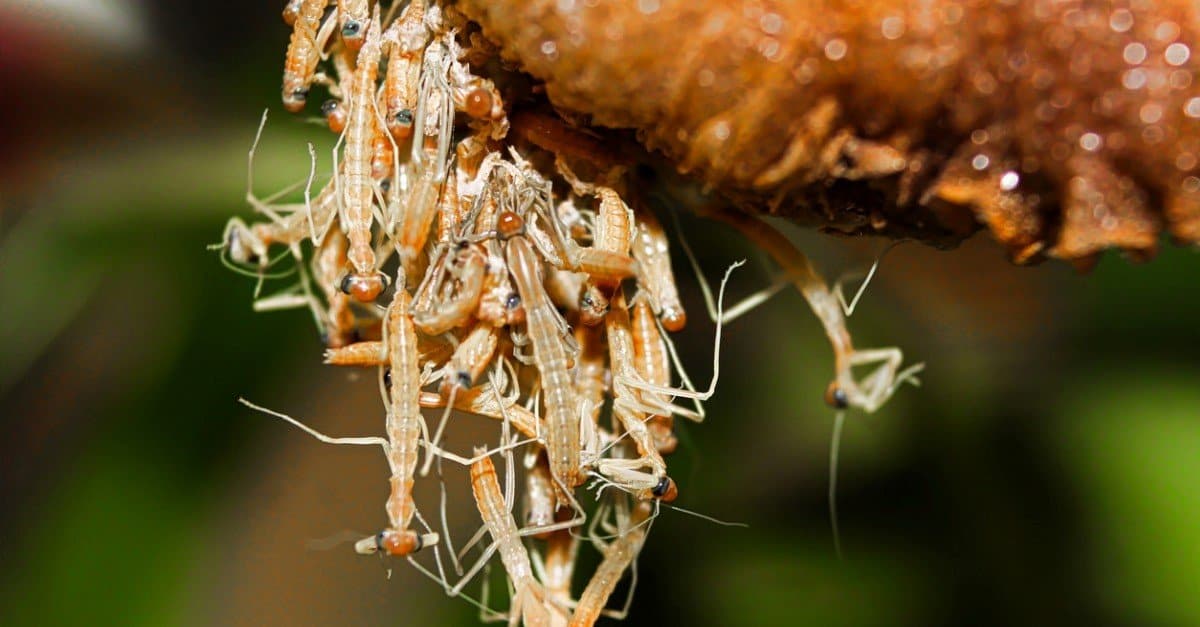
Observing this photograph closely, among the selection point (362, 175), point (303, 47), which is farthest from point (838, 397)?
point (303, 47)

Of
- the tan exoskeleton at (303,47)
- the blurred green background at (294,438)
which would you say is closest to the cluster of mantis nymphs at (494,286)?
the tan exoskeleton at (303,47)

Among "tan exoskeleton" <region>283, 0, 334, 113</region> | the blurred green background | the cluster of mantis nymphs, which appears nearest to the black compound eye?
the cluster of mantis nymphs

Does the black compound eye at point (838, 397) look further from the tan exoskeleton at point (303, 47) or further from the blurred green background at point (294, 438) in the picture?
the tan exoskeleton at point (303, 47)

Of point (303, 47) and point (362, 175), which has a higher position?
point (303, 47)

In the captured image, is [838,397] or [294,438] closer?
[838,397]

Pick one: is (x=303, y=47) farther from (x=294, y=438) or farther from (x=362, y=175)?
(x=294, y=438)

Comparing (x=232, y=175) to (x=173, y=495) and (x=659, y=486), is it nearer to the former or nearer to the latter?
(x=173, y=495)
